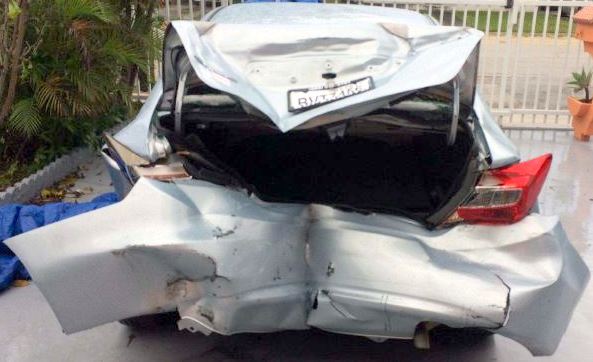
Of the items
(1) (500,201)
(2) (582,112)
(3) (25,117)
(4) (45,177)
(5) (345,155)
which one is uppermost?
(1) (500,201)

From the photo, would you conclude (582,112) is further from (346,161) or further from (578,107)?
(346,161)

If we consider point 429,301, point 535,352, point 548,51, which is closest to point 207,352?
point 429,301

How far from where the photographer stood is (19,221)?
441 centimetres

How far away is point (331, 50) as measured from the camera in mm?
2918

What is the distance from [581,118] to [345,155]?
4.42 meters

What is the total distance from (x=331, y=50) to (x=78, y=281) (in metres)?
1.33

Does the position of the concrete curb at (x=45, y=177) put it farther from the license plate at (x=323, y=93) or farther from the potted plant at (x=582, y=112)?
the potted plant at (x=582, y=112)

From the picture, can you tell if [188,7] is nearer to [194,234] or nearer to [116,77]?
[116,77]

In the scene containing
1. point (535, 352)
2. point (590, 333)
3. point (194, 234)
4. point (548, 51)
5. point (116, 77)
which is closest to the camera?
point (194, 234)

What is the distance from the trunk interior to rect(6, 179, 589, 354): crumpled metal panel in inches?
22.7

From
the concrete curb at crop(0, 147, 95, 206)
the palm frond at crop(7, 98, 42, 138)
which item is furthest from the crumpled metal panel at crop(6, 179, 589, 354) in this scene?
the palm frond at crop(7, 98, 42, 138)

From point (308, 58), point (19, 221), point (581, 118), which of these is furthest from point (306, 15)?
point (581, 118)

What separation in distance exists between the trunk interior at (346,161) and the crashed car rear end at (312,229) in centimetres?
32

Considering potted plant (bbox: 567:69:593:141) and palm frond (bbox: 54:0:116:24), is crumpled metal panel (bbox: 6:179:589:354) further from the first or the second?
potted plant (bbox: 567:69:593:141)
